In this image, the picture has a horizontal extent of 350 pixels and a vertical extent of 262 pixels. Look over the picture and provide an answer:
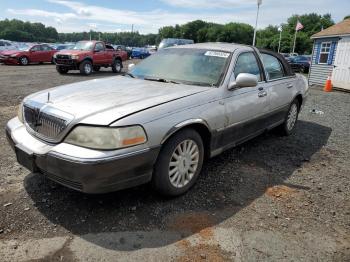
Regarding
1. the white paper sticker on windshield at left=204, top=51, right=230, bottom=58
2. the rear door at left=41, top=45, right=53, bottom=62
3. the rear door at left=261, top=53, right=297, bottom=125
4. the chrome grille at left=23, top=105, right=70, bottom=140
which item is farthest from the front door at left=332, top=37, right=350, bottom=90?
the rear door at left=41, top=45, right=53, bottom=62

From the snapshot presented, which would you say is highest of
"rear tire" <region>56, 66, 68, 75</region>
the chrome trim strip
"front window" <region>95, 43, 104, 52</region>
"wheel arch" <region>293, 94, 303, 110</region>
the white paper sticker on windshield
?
the white paper sticker on windshield

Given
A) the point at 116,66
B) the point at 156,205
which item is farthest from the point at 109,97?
the point at 116,66

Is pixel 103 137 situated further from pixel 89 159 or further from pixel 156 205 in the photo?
pixel 156 205

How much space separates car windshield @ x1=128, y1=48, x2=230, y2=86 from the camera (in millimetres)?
4023

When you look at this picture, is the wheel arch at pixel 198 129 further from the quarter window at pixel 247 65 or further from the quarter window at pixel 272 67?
the quarter window at pixel 272 67

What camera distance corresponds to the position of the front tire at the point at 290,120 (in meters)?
5.93

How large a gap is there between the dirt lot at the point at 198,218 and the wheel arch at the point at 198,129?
1.66 ft

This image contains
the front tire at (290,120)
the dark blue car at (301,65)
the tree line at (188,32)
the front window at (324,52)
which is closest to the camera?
the front tire at (290,120)

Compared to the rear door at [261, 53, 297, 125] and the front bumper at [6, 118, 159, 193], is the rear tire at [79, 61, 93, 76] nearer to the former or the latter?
the rear door at [261, 53, 297, 125]

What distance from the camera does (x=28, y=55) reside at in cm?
2195

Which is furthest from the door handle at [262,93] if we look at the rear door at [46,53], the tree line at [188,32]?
the tree line at [188,32]

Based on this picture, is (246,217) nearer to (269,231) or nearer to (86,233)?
(269,231)

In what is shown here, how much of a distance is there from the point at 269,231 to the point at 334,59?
15.5 metres

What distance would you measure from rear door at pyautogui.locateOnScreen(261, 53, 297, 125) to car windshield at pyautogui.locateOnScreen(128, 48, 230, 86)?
1.11 metres
